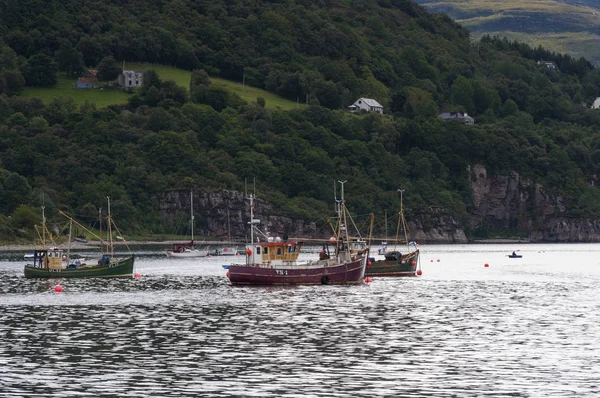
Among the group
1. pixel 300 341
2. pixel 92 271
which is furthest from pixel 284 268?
pixel 300 341

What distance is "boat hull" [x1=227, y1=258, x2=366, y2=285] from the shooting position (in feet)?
400

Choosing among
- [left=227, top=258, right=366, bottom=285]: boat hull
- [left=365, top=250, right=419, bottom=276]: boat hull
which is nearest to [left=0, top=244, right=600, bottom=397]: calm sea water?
[left=227, top=258, right=366, bottom=285]: boat hull

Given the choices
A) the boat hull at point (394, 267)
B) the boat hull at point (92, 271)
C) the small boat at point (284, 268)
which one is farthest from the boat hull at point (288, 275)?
the boat hull at point (92, 271)

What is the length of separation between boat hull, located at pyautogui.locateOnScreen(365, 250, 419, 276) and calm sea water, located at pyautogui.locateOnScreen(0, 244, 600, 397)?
21.7 m

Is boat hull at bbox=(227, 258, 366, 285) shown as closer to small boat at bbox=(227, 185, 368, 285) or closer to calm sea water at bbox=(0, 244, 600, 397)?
small boat at bbox=(227, 185, 368, 285)

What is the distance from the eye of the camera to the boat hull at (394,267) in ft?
483

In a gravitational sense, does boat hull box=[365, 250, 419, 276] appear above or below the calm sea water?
above

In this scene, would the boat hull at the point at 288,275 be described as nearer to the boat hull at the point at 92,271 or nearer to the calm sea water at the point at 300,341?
the calm sea water at the point at 300,341

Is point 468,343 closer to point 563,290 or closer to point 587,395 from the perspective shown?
point 587,395

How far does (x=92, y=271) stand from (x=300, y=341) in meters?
73.2

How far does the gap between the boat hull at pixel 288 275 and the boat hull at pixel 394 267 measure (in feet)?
71.5

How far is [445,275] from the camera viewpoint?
15050 centimetres

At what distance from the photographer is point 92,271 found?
14288cm

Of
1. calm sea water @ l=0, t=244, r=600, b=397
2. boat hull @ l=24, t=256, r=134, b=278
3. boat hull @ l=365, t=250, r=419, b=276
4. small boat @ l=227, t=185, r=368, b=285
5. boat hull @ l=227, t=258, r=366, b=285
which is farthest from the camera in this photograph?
boat hull @ l=365, t=250, r=419, b=276
